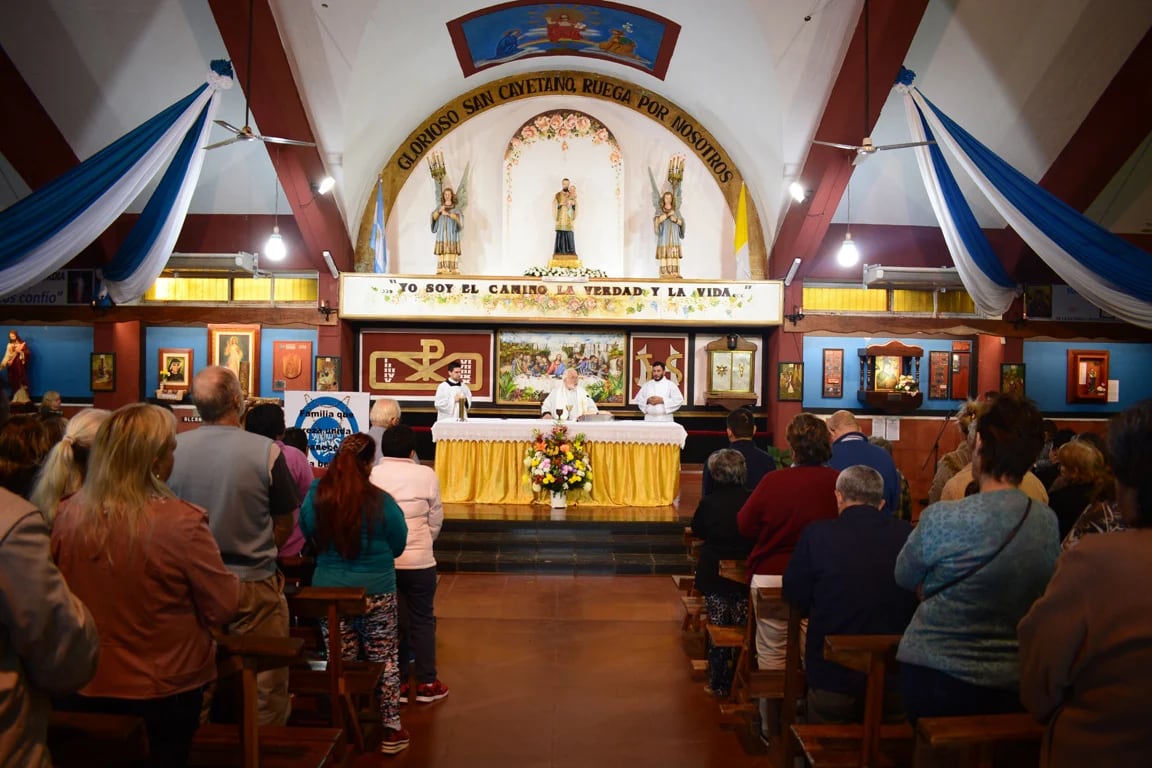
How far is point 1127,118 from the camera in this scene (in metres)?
8.71

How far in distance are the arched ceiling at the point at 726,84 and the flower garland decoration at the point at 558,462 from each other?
15.1 feet

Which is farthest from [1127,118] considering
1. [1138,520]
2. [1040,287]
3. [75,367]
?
[75,367]

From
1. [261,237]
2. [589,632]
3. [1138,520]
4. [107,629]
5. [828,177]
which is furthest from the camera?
[261,237]

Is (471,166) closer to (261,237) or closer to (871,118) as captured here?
(261,237)

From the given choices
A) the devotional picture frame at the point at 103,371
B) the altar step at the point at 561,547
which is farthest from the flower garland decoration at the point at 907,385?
the devotional picture frame at the point at 103,371

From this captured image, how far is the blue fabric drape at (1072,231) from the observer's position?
22.4 ft

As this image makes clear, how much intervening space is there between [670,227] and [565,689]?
8.74 m

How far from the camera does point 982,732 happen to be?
2.16m

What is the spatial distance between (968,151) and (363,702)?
731cm

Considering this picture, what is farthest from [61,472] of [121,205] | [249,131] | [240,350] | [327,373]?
[240,350]

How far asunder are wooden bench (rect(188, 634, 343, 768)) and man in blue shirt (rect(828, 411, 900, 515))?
3196mm

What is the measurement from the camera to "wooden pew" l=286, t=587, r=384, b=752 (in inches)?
132

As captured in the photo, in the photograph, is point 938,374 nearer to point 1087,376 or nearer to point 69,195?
point 1087,376

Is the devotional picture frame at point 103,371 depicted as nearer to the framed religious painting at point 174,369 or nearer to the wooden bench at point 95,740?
the framed religious painting at point 174,369
